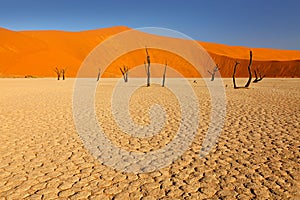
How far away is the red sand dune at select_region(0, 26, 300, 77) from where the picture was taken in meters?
57.4

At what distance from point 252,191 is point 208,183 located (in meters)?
0.61

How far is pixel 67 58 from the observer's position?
6488cm

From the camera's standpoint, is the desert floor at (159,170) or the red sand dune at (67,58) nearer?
the desert floor at (159,170)

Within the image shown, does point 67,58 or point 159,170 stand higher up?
point 67,58

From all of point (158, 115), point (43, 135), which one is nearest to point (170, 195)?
point (43, 135)

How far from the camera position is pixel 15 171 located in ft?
13.9

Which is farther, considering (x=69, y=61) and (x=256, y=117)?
(x=69, y=61)

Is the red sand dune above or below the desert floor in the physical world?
above

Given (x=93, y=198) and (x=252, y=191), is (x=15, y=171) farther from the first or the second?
(x=252, y=191)

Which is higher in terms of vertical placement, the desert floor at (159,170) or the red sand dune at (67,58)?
the red sand dune at (67,58)

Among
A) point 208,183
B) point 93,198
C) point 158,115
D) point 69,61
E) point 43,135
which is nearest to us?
point 93,198

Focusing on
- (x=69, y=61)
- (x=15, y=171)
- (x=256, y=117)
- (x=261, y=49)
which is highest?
(x=261, y=49)

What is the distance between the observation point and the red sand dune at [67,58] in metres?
57.4

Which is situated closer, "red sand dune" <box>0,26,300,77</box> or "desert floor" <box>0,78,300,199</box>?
"desert floor" <box>0,78,300,199</box>
